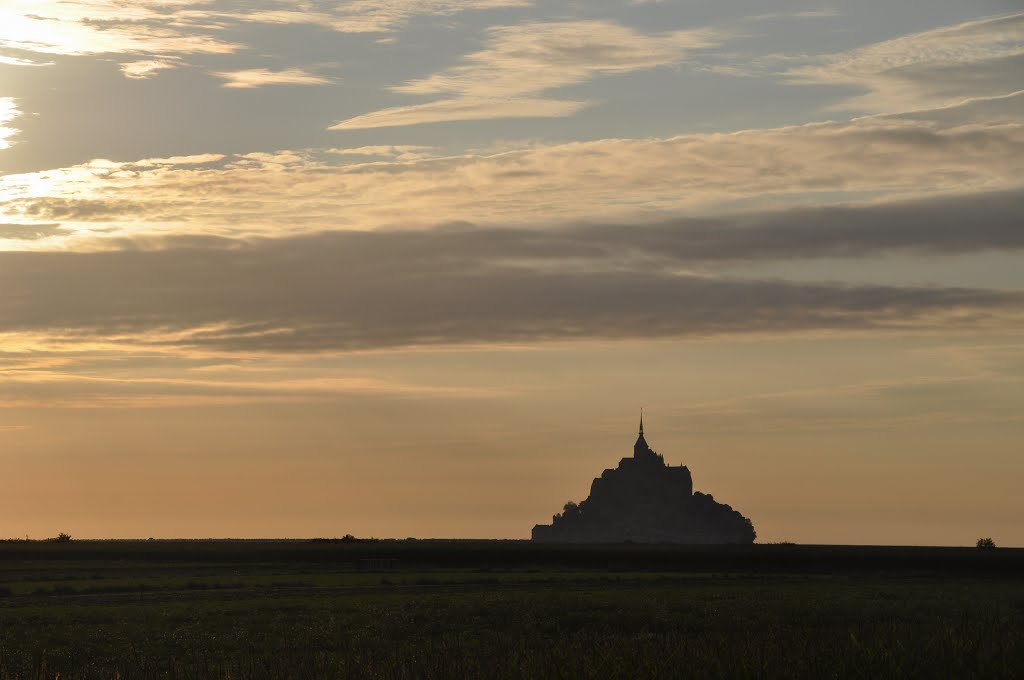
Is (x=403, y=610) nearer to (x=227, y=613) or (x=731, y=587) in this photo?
(x=227, y=613)

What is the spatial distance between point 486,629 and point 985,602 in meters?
26.5

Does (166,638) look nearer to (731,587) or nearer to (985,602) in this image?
(985,602)

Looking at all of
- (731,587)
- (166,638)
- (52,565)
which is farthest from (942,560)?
(166,638)

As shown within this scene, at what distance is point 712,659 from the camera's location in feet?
55.1

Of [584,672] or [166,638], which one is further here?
[166,638]

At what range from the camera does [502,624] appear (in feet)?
168

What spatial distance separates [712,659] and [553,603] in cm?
4369

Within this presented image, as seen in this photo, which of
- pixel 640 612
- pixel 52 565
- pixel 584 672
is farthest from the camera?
pixel 52 565

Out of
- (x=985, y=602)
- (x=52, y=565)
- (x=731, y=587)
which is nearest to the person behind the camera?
(x=985, y=602)

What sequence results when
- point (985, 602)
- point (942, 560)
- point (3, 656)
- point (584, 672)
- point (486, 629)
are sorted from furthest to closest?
point (942, 560), point (985, 602), point (486, 629), point (3, 656), point (584, 672)

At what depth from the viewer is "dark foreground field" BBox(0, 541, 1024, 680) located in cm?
1706

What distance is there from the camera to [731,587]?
8131cm

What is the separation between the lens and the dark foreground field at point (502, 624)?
56.0 feet

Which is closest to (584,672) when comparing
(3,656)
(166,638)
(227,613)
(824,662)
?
(824,662)
